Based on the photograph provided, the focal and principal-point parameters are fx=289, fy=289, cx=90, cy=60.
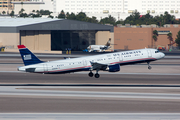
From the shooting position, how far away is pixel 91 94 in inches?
1428

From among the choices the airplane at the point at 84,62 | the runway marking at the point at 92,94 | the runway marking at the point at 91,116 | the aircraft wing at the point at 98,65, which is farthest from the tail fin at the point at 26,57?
the runway marking at the point at 91,116

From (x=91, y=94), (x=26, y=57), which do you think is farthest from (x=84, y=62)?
(x=91, y=94)

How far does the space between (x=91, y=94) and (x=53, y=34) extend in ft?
339

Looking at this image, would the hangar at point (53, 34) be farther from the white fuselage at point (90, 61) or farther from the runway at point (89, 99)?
the runway at point (89, 99)

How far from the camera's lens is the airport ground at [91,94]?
29609 millimetres

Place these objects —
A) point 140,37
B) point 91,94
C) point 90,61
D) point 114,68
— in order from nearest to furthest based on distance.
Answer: point 91,94
point 114,68
point 90,61
point 140,37

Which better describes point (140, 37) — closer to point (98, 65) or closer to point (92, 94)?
point (98, 65)

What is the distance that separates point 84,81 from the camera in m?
46.2

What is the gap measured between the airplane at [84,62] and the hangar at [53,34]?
66.8 m

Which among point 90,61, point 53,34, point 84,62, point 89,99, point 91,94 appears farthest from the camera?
point 53,34

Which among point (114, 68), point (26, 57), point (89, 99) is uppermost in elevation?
point (26, 57)

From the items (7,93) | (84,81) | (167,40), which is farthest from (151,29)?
(7,93)

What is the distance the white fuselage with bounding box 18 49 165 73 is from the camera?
45.1 m

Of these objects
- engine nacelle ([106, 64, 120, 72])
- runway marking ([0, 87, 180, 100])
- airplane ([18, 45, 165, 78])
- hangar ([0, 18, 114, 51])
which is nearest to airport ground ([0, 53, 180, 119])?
runway marking ([0, 87, 180, 100])
